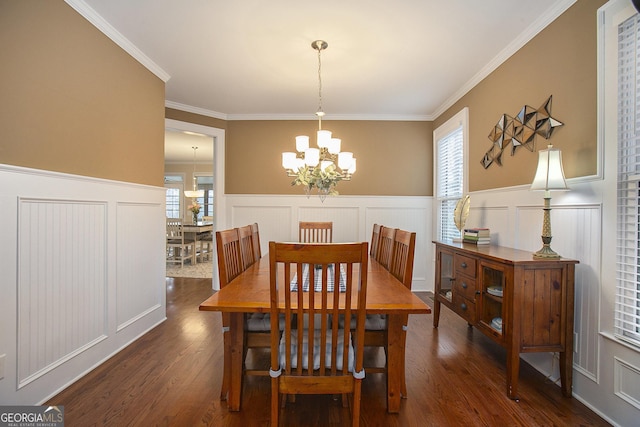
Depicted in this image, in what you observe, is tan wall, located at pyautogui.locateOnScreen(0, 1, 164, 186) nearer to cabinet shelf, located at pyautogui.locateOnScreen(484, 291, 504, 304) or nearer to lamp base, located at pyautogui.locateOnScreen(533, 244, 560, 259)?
cabinet shelf, located at pyautogui.locateOnScreen(484, 291, 504, 304)

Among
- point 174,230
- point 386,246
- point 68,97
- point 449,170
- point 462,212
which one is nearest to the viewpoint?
point 68,97

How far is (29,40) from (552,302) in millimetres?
3408

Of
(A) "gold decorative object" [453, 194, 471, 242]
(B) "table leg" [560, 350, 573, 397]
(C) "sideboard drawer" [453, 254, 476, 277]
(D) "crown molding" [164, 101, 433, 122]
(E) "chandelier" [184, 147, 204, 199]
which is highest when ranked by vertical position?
(D) "crown molding" [164, 101, 433, 122]

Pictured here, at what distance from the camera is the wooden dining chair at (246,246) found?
207cm

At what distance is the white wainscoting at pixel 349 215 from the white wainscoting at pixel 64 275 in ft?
5.54

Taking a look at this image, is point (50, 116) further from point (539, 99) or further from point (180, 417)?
point (539, 99)

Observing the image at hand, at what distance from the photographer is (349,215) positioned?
4086 millimetres

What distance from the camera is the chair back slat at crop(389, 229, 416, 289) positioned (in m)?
1.62

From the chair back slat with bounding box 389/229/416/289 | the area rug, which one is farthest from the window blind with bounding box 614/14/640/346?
the area rug

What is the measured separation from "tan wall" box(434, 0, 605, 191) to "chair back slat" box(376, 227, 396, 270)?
3.77ft

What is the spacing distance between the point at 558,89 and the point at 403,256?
5.15 ft

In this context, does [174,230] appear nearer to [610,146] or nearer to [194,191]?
[194,191]

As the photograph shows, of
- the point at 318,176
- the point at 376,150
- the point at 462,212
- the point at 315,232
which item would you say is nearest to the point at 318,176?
the point at 318,176

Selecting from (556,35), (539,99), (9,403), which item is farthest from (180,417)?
(556,35)
